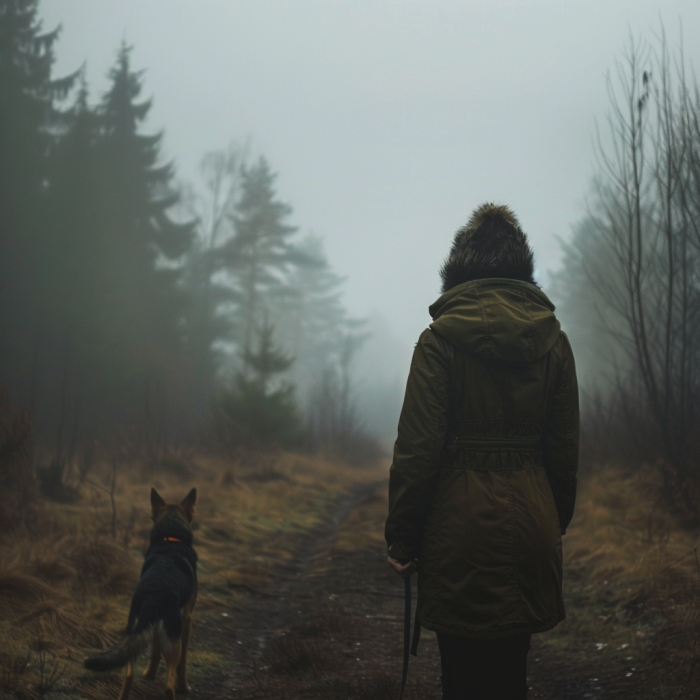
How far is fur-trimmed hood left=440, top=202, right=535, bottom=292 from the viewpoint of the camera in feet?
9.67

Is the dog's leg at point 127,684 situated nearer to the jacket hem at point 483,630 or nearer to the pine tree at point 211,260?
the jacket hem at point 483,630

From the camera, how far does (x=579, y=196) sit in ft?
A: 79.2

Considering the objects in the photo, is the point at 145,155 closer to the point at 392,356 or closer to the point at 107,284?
the point at 107,284

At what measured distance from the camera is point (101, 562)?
6.23 meters

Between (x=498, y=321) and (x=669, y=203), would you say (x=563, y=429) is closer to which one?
(x=498, y=321)

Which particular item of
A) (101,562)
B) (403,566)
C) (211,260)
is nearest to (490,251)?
(403,566)

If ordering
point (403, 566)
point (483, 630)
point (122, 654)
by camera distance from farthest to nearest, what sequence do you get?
point (122, 654)
point (403, 566)
point (483, 630)

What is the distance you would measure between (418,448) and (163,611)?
2110mm

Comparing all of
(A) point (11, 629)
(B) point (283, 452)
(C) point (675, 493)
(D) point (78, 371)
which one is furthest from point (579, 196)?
(A) point (11, 629)

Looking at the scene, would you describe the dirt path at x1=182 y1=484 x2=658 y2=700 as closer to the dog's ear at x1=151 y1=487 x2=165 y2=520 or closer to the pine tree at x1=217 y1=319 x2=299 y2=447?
the dog's ear at x1=151 y1=487 x2=165 y2=520

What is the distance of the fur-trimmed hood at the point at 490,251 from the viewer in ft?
9.67

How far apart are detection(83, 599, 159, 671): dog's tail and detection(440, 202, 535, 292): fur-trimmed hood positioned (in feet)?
7.83

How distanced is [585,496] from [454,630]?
314 inches

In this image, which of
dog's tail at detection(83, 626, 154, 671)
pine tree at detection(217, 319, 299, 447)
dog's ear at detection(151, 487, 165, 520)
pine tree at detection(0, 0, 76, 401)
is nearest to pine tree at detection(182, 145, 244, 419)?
pine tree at detection(217, 319, 299, 447)
